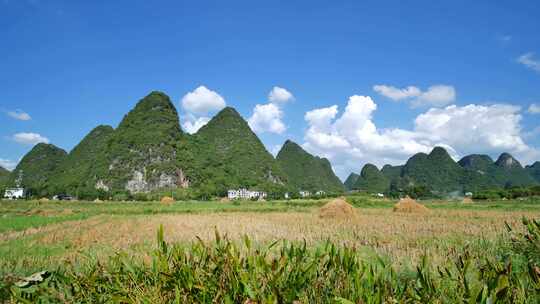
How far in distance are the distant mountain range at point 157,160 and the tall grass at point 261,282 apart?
77.3 metres

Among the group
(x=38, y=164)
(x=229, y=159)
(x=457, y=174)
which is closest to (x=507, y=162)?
(x=457, y=174)

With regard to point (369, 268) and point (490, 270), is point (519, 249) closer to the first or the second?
point (490, 270)

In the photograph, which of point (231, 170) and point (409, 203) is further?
point (231, 170)

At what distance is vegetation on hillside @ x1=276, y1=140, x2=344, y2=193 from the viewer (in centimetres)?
13754

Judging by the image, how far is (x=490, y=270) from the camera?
1.69 meters

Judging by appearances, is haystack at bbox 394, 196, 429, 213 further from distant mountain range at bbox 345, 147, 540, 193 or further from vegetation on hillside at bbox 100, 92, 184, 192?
distant mountain range at bbox 345, 147, 540, 193

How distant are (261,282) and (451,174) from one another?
132m

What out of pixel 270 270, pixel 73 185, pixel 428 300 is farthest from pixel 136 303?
pixel 73 185

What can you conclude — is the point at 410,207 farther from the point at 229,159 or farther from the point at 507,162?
the point at 507,162

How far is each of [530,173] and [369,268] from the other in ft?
607

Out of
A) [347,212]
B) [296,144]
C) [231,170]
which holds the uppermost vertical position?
[296,144]

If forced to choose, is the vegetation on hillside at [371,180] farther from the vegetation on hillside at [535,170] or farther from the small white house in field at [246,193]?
the vegetation on hillside at [535,170]

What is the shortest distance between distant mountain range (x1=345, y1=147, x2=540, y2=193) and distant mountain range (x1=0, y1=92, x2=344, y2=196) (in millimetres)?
23609

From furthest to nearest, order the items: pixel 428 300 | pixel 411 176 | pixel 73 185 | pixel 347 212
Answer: pixel 411 176, pixel 73 185, pixel 347 212, pixel 428 300
